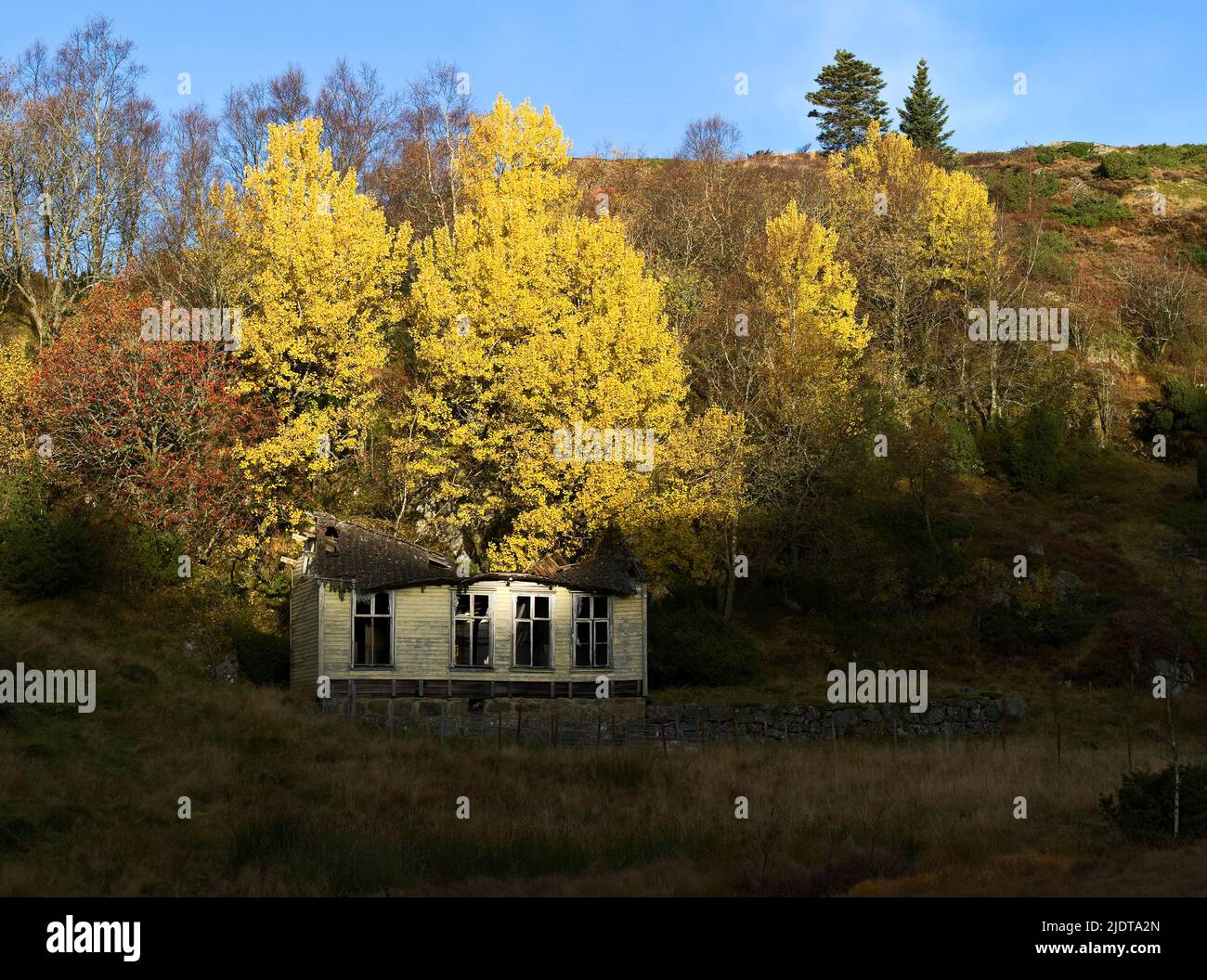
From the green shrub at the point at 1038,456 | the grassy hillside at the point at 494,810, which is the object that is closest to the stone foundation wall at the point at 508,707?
the grassy hillside at the point at 494,810

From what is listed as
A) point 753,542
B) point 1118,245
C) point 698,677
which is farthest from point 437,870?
point 1118,245

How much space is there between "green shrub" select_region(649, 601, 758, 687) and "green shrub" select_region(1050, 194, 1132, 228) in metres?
58.9

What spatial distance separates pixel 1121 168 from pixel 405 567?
78.1 meters

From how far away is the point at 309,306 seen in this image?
133 feet

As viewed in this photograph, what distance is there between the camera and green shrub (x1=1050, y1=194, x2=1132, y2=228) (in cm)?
8569

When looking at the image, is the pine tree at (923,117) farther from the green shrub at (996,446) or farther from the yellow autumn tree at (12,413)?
the yellow autumn tree at (12,413)

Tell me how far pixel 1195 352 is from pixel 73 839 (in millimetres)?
64129

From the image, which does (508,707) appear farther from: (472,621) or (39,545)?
(39,545)

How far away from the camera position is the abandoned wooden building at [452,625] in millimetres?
34719

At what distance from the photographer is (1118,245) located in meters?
81.8

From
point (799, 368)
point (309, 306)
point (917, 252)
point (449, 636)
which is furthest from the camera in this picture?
point (917, 252)

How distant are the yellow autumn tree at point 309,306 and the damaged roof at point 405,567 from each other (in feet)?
13.4

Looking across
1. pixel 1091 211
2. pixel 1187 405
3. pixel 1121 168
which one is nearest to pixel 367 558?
A: pixel 1187 405
